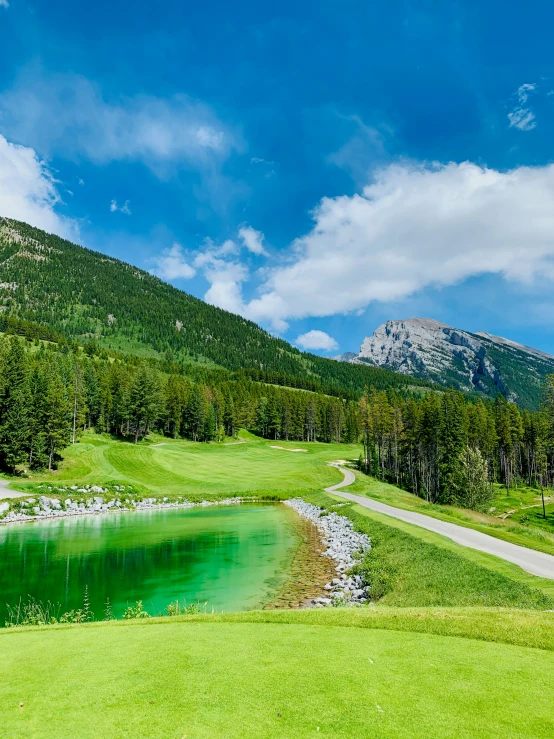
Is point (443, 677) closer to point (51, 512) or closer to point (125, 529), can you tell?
point (125, 529)

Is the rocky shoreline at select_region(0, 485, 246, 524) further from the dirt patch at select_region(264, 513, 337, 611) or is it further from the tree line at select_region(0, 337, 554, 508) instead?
the dirt patch at select_region(264, 513, 337, 611)

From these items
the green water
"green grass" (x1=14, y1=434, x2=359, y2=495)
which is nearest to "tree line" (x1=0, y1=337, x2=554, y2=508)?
"green grass" (x1=14, y1=434, x2=359, y2=495)

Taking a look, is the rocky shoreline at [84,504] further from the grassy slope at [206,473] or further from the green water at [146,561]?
the grassy slope at [206,473]

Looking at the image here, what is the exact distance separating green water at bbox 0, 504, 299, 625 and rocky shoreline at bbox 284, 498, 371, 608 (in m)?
2.60

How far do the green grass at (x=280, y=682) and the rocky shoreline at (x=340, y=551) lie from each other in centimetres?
899

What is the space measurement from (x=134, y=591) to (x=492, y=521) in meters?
31.7

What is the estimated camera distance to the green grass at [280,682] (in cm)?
522

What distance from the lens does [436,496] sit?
7275cm

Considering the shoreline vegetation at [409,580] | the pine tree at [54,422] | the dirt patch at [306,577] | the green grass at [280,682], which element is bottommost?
the dirt patch at [306,577]

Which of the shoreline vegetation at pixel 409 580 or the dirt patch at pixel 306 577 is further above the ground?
the shoreline vegetation at pixel 409 580

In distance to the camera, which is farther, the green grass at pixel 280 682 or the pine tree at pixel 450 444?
the pine tree at pixel 450 444

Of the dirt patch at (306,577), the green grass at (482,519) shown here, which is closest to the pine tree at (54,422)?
the dirt patch at (306,577)

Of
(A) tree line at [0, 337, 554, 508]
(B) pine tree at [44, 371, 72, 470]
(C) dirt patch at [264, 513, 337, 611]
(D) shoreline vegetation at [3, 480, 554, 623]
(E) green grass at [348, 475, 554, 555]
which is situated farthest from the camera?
(B) pine tree at [44, 371, 72, 470]

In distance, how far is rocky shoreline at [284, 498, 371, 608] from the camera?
18.8m
